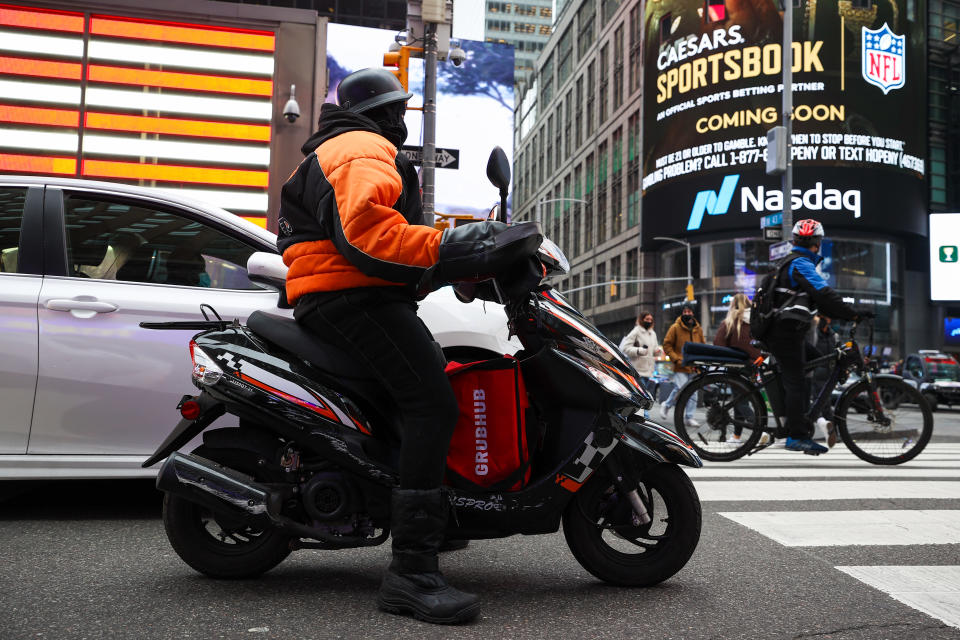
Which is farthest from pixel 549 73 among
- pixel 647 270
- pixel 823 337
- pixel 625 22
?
pixel 823 337

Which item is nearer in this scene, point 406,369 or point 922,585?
point 406,369

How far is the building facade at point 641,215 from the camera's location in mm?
45781

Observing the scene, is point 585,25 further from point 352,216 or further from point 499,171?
point 352,216

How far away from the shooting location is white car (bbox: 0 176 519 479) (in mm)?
4172

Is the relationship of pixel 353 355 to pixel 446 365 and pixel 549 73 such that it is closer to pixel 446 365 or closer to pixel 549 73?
pixel 446 365

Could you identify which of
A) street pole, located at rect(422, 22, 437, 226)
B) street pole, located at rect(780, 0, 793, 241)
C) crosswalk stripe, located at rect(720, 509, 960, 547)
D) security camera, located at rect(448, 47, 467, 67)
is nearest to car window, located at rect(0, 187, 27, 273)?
crosswalk stripe, located at rect(720, 509, 960, 547)

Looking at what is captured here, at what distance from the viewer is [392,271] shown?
2738 millimetres

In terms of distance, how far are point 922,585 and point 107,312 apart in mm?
3673

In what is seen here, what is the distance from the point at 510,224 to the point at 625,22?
6140 centimetres

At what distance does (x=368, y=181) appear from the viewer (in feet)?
8.96

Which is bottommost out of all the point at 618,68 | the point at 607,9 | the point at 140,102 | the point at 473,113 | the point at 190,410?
the point at 190,410

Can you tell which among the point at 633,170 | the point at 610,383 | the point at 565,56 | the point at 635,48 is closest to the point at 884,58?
the point at 633,170

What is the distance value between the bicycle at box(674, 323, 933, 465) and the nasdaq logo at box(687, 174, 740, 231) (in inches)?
1610

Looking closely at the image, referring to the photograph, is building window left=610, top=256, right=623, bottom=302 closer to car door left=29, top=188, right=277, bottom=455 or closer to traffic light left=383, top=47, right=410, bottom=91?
traffic light left=383, top=47, right=410, bottom=91
